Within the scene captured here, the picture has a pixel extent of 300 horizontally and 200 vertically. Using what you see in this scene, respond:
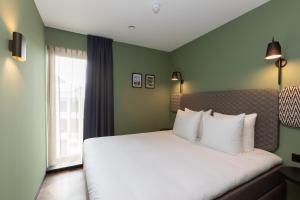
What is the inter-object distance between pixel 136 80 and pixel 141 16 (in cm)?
145

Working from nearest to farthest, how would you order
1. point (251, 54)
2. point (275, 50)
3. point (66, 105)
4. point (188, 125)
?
point (275, 50) → point (251, 54) → point (188, 125) → point (66, 105)

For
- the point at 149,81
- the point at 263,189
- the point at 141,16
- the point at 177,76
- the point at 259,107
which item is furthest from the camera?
the point at 149,81

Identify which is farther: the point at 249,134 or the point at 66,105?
the point at 66,105

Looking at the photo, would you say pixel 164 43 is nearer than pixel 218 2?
No

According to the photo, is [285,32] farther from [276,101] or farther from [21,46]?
[21,46]

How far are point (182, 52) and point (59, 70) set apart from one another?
99.6 inches

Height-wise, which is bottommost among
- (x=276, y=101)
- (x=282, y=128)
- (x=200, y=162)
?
(x=200, y=162)

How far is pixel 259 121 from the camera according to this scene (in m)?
1.98

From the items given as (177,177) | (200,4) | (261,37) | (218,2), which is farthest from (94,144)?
(261,37)

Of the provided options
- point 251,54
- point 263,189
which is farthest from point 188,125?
point 251,54

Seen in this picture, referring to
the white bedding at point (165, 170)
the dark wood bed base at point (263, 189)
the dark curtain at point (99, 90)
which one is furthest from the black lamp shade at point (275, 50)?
the dark curtain at point (99, 90)

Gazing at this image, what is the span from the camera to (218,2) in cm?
195

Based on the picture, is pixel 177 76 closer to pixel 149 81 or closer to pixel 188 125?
pixel 149 81

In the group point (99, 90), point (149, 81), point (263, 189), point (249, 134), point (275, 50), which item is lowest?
point (263, 189)
